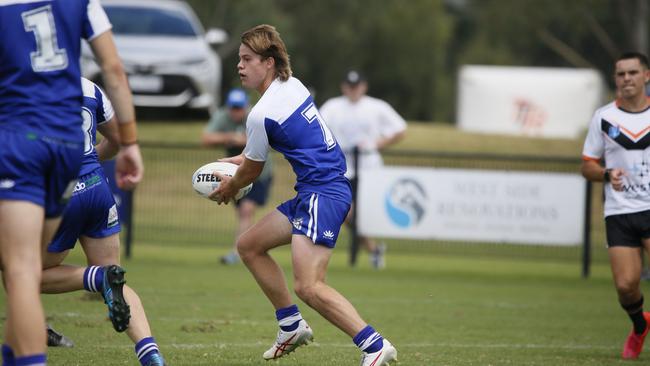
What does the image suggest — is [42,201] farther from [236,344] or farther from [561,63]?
[561,63]

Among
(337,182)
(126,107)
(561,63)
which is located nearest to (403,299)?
(337,182)

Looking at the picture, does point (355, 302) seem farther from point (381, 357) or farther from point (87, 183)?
point (87, 183)

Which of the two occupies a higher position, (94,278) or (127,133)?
(127,133)

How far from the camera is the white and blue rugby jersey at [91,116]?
6.88m

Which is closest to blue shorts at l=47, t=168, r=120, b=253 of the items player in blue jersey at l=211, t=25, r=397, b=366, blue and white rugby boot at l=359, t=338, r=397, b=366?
player in blue jersey at l=211, t=25, r=397, b=366

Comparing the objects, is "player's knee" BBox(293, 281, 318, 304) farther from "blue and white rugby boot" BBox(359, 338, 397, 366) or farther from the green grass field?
the green grass field

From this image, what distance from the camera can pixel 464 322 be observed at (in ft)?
33.8

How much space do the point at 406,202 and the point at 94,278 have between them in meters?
9.38

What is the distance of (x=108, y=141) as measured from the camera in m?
7.34

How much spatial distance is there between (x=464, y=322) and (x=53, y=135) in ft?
19.2

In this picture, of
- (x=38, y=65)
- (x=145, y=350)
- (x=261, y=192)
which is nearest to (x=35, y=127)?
(x=38, y=65)

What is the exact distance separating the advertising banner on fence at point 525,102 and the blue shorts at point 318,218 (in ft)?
75.3

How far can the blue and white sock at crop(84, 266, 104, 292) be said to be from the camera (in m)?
6.44

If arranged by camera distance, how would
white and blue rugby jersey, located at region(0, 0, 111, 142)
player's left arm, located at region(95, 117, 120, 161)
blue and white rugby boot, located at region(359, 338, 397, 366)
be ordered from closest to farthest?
white and blue rugby jersey, located at region(0, 0, 111, 142)
blue and white rugby boot, located at region(359, 338, 397, 366)
player's left arm, located at region(95, 117, 120, 161)
